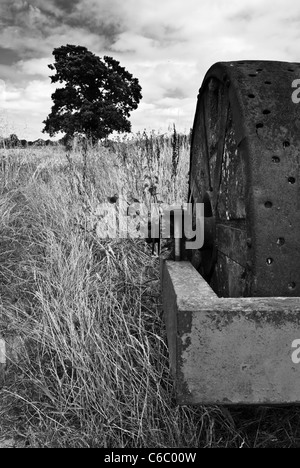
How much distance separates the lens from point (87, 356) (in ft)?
7.48

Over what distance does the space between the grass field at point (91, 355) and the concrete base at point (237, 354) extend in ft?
2.22

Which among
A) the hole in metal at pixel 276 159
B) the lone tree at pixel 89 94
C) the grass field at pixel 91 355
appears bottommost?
the grass field at pixel 91 355

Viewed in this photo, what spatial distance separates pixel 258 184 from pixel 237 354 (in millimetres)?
594

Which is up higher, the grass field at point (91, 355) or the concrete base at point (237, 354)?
the concrete base at point (237, 354)

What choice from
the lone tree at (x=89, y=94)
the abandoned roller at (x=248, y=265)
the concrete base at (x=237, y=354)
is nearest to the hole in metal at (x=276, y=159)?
the abandoned roller at (x=248, y=265)

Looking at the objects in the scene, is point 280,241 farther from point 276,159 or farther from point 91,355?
point 91,355

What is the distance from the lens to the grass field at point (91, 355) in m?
2.05

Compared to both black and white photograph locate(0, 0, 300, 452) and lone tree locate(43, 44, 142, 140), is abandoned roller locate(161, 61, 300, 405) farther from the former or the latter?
lone tree locate(43, 44, 142, 140)

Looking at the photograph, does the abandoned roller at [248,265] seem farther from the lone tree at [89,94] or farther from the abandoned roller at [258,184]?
the lone tree at [89,94]

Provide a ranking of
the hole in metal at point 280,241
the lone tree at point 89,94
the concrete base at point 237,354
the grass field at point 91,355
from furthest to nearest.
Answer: the lone tree at point 89,94 → the grass field at point 91,355 → the hole in metal at point 280,241 → the concrete base at point 237,354

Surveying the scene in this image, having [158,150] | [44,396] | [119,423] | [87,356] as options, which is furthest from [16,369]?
[158,150]

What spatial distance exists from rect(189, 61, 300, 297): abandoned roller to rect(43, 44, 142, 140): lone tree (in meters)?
30.3

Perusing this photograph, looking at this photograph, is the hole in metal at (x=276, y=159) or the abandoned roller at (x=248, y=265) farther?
the hole in metal at (x=276, y=159)
